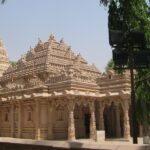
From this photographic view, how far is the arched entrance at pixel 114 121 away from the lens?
30.9 m

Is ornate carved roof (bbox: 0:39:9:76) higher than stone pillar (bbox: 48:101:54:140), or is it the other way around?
ornate carved roof (bbox: 0:39:9:76)

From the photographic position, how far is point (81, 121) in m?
31.0

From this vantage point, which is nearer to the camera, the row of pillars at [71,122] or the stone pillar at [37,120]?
the row of pillars at [71,122]

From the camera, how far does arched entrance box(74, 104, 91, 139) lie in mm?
30409

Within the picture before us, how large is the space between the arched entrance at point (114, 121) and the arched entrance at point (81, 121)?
7.03 feet

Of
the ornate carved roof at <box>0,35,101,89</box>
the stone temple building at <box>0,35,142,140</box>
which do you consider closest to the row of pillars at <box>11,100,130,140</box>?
the stone temple building at <box>0,35,142,140</box>

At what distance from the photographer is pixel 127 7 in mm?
10258

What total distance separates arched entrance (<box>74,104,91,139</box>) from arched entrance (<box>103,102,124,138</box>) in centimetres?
214

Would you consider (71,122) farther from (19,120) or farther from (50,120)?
(19,120)

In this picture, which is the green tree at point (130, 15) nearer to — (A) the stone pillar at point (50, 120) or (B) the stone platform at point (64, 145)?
(B) the stone platform at point (64, 145)

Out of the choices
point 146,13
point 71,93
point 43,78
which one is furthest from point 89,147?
point 43,78

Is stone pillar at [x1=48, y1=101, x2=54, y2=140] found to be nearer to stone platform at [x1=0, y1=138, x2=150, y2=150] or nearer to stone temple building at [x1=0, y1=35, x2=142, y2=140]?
stone temple building at [x1=0, y1=35, x2=142, y2=140]

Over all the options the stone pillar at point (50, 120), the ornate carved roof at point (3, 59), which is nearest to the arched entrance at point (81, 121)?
the stone pillar at point (50, 120)

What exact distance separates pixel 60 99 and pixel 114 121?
26.5 ft
